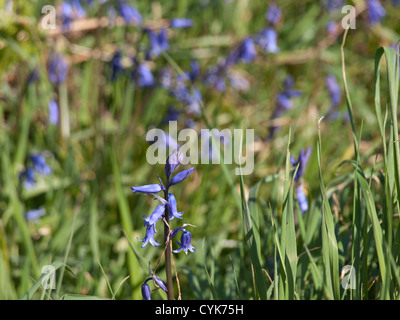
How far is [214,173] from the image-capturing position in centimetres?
369

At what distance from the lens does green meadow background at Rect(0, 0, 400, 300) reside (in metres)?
1.75

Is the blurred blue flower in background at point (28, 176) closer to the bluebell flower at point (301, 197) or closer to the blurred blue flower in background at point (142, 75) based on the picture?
the blurred blue flower in background at point (142, 75)

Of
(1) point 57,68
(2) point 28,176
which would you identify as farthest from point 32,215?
(1) point 57,68

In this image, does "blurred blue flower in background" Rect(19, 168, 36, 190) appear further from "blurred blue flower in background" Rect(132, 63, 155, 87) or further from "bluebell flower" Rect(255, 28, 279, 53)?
"bluebell flower" Rect(255, 28, 279, 53)

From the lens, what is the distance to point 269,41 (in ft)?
12.7

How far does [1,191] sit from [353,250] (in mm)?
2223

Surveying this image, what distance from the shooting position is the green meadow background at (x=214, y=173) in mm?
1755

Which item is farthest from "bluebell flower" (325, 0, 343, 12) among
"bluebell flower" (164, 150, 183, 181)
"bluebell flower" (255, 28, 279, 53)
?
"bluebell flower" (164, 150, 183, 181)

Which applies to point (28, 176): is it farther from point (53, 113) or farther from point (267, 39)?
point (267, 39)

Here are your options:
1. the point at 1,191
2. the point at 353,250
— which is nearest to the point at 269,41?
the point at 1,191

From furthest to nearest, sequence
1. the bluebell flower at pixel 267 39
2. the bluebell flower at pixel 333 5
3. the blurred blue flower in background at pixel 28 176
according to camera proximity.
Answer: the bluebell flower at pixel 333 5 → the bluebell flower at pixel 267 39 → the blurred blue flower in background at pixel 28 176

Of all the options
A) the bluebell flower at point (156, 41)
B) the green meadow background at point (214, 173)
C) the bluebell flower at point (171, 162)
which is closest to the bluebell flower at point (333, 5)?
the green meadow background at point (214, 173)

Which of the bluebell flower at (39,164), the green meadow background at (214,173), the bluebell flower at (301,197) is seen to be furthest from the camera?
the bluebell flower at (39,164)
